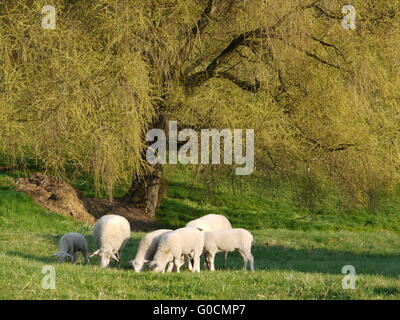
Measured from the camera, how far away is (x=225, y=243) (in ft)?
41.0

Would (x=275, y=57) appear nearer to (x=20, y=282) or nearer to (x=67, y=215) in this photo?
(x=67, y=215)

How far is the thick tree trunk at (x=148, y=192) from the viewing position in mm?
21945

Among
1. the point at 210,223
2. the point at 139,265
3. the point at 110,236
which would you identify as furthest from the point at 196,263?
the point at 210,223

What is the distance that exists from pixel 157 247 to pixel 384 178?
32.8 feet

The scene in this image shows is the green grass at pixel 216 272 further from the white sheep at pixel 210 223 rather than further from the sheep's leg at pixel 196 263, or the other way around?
the white sheep at pixel 210 223

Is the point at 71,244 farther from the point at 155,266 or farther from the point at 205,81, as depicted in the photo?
the point at 205,81

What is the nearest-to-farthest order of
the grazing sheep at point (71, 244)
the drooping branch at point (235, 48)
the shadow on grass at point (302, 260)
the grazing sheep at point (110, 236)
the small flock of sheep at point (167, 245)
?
the small flock of sheep at point (167, 245) < the grazing sheep at point (110, 236) < the grazing sheep at point (71, 244) < the shadow on grass at point (302, 260) < the drooping branch at point (235, 48)

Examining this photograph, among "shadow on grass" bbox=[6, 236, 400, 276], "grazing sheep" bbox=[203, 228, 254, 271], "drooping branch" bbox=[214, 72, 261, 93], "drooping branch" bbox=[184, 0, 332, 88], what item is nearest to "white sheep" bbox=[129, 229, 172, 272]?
"shadow on grass" bbox=[6, 236, 400, 276]

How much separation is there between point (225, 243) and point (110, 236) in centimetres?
204

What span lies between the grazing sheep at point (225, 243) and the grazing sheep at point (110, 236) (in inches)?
60.9

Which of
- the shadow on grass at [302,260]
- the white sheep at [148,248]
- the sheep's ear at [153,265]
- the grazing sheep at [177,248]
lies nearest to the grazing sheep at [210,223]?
the shadow on grass at [302,260]

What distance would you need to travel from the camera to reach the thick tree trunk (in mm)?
21945
